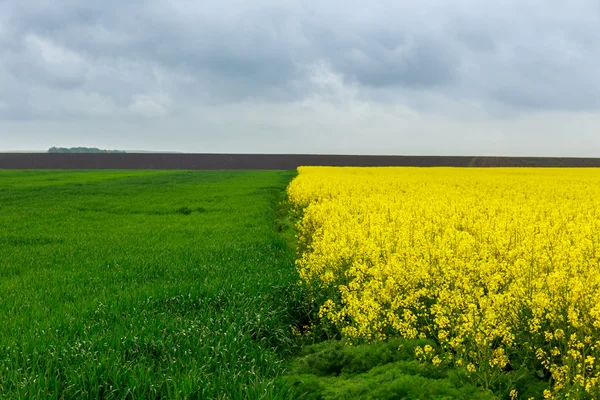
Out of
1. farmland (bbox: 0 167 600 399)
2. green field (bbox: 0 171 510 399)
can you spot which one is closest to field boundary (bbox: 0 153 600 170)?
farmland (bbox: 0 167 600 399)

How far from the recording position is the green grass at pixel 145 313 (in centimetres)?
485

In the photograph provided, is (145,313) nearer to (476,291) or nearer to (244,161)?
(476,291)

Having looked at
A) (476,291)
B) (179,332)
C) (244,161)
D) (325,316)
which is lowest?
(325,316)

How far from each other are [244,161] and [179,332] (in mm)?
71865

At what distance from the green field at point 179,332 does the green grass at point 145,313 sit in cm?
2

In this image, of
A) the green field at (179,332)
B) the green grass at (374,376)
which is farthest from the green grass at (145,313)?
the green grass at (374,376)

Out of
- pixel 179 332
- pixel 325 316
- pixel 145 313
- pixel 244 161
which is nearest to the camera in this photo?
pixel 179 332

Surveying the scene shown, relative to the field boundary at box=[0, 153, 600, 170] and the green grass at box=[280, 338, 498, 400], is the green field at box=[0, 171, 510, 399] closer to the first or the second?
the green grass at box=[280, 338, 498, 400]

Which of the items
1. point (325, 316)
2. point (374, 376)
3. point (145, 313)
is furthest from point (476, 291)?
point (145, 313)

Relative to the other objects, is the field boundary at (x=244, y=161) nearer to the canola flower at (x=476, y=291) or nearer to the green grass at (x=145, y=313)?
the green grass at (x=145, y=313)

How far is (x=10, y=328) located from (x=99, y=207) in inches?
642

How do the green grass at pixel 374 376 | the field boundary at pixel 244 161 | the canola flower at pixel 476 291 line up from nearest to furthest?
the green grass at pixel 374 376, the canola flower at pixel 476 291, the field boundary at pixel 244 161

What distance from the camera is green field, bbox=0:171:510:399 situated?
4.72 m

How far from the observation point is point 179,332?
5.99 metres
